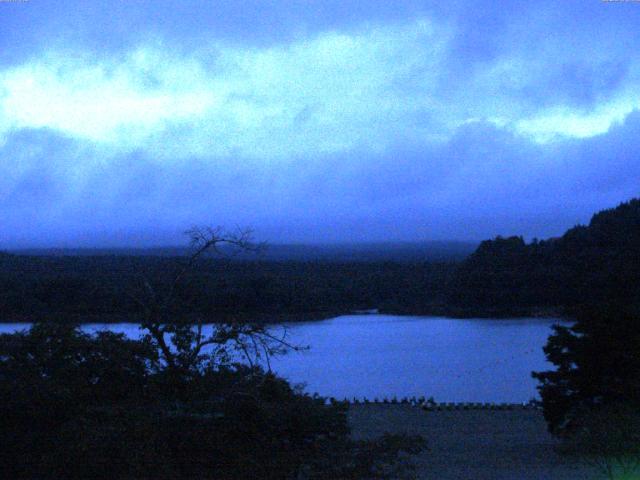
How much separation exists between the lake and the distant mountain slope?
4.84 meters

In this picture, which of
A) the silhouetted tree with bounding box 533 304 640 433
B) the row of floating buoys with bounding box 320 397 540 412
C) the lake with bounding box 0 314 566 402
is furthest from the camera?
the lake with bounding box 0 314 566 402

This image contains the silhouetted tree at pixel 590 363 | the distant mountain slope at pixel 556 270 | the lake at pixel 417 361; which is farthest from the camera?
the distant mountain slope at pixel 556 270

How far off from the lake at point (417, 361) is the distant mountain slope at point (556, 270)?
190 inches

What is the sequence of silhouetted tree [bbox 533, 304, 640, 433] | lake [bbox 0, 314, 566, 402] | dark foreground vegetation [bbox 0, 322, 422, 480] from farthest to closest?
1. lake [bbox 0, 314, 566, 402]
2. silhouetted tree [bbox 533, 304, 640, 433]
3. dark foreground vegetation [bbox 0, 322, 422, 480]

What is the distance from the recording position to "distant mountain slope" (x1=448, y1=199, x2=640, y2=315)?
3294 centimetres

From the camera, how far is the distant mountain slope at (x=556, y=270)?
32.9 metres

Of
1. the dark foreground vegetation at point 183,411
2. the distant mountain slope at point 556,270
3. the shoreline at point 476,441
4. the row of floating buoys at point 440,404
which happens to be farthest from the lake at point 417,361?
the dark foreground vegetation at point 183,411

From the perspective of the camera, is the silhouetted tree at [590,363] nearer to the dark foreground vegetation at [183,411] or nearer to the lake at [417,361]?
the dark foreground vegetation at [183,411]

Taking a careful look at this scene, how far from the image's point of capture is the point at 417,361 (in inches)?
912

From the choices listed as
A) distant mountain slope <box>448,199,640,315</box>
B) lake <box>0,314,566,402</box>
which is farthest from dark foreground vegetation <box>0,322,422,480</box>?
distant mountain slope <box>448,199,640,315</box>

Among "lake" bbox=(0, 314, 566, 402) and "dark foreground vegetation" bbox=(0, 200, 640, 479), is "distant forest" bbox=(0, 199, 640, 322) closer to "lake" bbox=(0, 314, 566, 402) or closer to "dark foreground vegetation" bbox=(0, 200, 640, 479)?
"lake" bbox=(0, 314, 566, 402)

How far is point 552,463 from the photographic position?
12773 millimetres

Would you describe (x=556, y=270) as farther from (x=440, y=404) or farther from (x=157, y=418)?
(x=157, y=418)

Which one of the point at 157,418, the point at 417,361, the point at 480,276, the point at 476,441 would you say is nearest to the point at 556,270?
the point at 480,276
